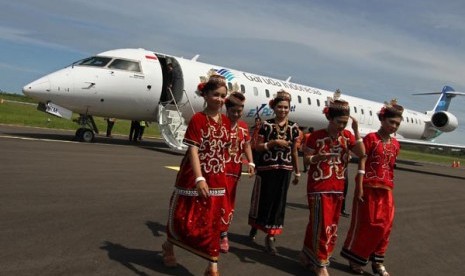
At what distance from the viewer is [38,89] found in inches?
614

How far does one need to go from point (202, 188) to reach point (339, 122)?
6.29 ft

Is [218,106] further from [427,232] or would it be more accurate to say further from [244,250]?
[427,232]

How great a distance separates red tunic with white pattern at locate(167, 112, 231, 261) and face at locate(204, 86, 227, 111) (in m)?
0.13

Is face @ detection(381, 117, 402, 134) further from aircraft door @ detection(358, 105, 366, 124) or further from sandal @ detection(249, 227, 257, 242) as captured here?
aircraft door @ detection(358, 105, 366, 124)

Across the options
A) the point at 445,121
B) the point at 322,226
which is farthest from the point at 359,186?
the point at 445,121

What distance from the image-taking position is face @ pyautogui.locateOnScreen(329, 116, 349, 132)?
547cm

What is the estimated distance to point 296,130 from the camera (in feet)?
21.0

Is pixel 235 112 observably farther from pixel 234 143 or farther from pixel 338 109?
pixel 338 109

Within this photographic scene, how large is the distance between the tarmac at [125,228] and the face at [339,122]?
1733 millimetres

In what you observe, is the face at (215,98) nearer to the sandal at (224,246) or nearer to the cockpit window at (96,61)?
the sandal at (224,246)

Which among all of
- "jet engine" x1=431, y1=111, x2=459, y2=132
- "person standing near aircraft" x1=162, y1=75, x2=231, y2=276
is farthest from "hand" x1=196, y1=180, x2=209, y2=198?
"jet engine" x1=431, y1=111, x2=459, y2=132

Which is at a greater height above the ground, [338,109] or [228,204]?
[338,109]

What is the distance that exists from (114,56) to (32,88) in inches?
130

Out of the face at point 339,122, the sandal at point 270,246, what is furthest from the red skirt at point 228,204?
the face at point 339,122
